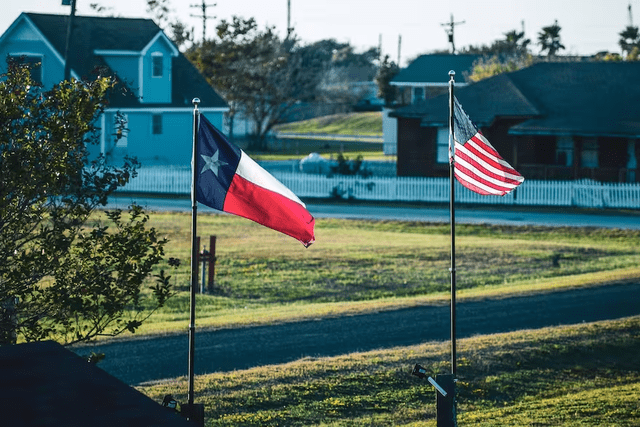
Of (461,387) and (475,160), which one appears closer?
(475,160)

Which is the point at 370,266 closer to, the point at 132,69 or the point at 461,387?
the point at 461,387

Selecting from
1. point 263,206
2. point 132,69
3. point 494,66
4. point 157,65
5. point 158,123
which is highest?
point 494,66

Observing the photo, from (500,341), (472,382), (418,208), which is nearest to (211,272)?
(500,341)

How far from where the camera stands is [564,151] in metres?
43.7

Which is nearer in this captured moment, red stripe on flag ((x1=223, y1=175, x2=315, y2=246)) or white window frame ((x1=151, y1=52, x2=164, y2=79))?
red stripe on flag ((x1=223, y1=175, x2=315, y2=246))

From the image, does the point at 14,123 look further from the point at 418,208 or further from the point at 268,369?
the point at 418,208

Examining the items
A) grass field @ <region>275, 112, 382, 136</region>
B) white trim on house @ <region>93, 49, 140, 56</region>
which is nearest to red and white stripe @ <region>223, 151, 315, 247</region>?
white trim on house @ <region>93, 49, 140, 56</region>

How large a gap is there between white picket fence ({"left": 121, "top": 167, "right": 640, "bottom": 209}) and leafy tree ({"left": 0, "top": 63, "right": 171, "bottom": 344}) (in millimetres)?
30346

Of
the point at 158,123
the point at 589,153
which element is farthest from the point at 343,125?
the point at 589,153

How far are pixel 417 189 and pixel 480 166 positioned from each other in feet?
100

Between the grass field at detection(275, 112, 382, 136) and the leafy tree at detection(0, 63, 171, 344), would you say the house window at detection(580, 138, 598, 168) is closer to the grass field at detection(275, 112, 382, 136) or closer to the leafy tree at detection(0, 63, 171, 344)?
the leafy tree at detection(0, 63, 171, 344)

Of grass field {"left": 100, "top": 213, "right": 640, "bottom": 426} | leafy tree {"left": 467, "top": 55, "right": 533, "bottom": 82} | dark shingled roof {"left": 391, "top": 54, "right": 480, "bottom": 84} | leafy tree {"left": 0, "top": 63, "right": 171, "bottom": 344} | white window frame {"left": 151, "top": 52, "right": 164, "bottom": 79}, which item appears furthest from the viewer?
dark shingled roof {"left": 391, "top": 54, "right": 480, "bottom": 84}

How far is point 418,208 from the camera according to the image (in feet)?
131

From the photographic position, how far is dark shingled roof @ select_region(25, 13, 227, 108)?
50.8 metres
